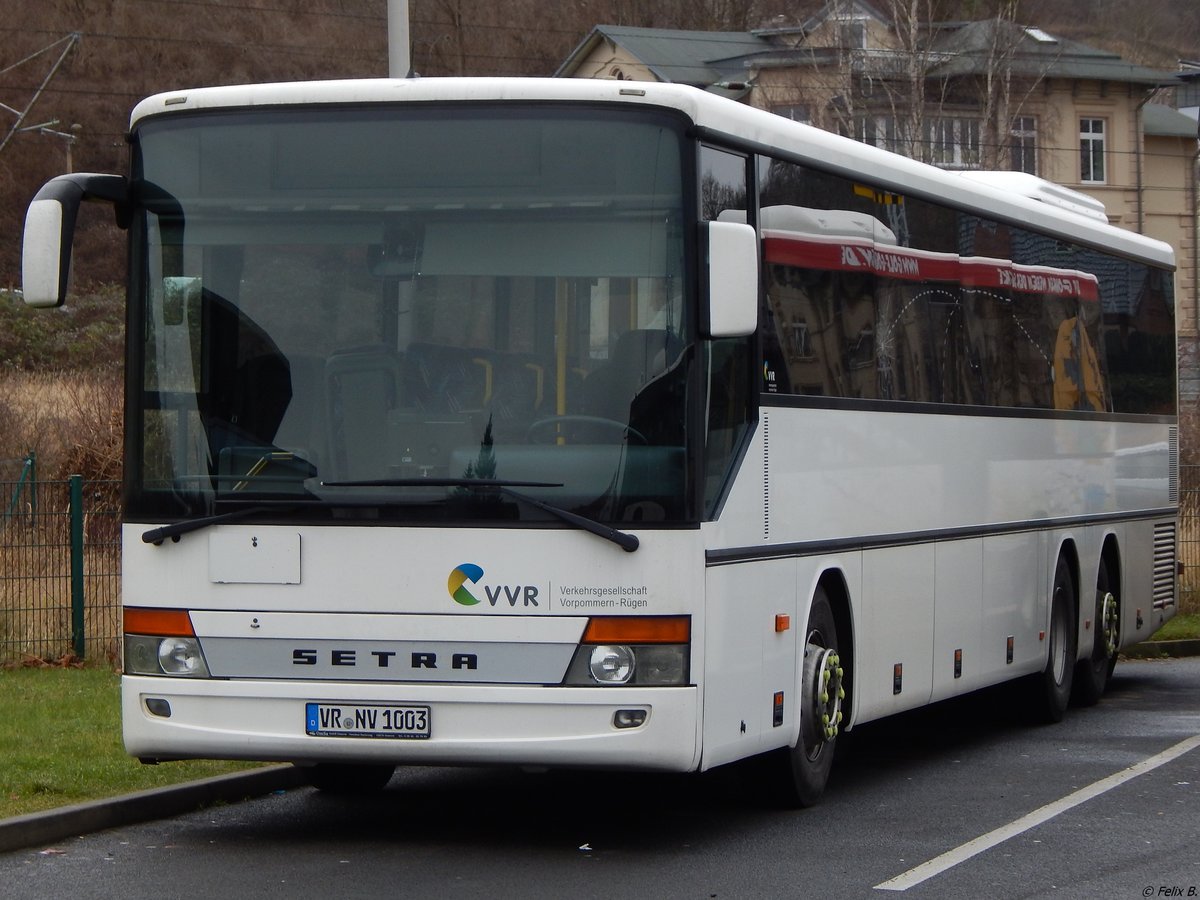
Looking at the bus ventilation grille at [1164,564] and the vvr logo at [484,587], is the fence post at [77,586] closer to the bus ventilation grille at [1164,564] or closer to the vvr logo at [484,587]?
the vvr logo at [484,587]

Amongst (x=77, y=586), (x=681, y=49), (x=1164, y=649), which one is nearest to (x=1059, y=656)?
(x=1164, y=649)

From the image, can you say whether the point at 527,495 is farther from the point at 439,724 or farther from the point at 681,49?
the point at 681,49

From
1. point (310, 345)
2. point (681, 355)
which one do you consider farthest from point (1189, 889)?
point (310, 345)

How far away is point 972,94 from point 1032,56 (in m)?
4.68

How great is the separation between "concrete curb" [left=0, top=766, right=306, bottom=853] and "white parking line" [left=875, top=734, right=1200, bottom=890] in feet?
11.8

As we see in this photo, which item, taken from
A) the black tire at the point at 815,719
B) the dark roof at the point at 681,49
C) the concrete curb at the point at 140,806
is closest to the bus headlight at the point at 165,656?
the concrete curb at the point at 140,806

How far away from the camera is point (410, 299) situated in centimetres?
873

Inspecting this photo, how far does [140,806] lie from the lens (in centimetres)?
970

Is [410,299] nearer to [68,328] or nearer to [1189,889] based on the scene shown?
[1189,889]

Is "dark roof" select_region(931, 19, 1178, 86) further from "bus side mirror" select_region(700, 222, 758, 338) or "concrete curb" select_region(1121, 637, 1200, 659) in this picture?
"bus side mirror" select_region(700, 222, 758, 338)

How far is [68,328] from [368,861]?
133 ft

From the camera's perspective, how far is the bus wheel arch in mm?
15570

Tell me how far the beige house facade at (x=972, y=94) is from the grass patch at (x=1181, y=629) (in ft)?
66.9

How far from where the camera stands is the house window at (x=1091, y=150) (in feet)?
216
